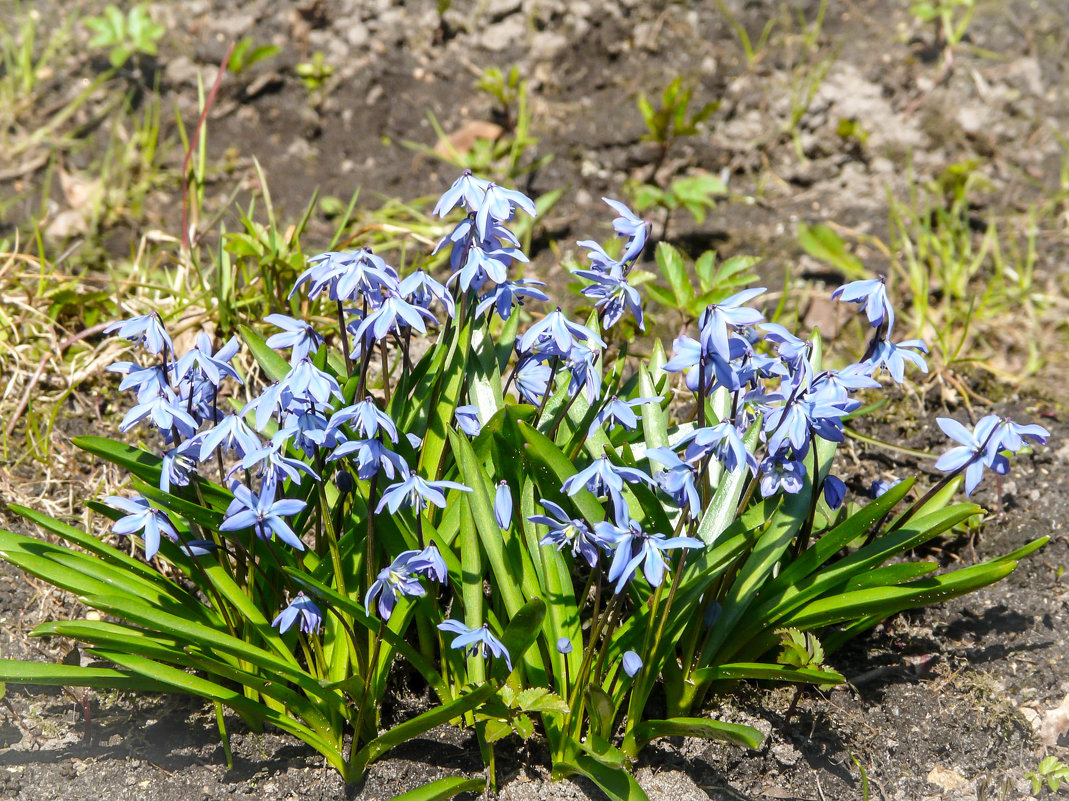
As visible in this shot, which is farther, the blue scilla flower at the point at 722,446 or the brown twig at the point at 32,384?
the brown twig at the point at 32,384

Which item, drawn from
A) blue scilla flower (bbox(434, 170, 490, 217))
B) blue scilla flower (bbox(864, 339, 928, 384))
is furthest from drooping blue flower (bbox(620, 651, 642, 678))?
blue scilla flower (bbox(434, 170, 490, 217))

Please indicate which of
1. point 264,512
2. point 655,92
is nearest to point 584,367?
point 264,512

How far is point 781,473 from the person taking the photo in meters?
2.17

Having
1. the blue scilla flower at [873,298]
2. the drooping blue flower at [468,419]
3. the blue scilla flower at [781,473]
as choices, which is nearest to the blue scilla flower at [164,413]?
the drooping blue flower at [468,419]

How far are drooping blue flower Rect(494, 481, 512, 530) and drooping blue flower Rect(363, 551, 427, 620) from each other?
0.23 metres

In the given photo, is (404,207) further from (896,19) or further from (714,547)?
(896,19)

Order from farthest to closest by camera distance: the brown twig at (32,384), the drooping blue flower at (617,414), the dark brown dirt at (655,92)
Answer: the dark brown dirt at (655,92) < the brown twig at (32,384) < the drooping blue flower at (617,414)

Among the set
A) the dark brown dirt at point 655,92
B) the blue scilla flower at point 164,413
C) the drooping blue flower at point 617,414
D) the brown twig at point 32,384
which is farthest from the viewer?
the dark brown dirt at point 655,92

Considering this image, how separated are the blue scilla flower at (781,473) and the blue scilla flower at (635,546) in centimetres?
26

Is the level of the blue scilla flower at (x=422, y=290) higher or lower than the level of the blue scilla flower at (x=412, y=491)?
higher

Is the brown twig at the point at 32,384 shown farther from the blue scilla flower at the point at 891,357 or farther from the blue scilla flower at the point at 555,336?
the blue scilla flower at the point at 891,357

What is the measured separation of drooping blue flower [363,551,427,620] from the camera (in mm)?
→ 2092

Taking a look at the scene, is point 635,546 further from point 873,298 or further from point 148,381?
point 148,381

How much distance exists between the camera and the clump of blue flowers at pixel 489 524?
6.75 ft
